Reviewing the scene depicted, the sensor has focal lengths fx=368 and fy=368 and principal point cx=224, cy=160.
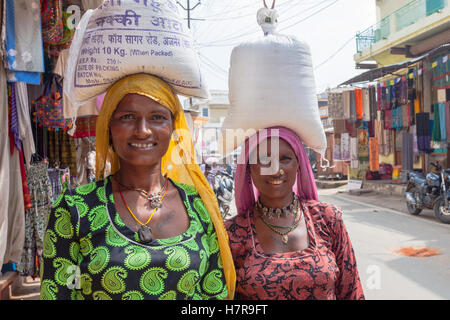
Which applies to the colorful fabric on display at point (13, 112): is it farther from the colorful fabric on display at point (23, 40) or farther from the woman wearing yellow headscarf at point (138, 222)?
the woman wearing yellow headscarf at point (138, 222)

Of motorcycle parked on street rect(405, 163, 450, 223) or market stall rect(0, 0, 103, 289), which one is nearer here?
market stall rect(0, 0, 103, 289)

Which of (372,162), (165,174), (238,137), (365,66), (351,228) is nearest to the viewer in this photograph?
(165,174)

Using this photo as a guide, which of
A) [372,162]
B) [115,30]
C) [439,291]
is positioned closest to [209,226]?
[115,30]

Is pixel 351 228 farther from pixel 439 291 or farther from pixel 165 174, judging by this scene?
pixel 165 174

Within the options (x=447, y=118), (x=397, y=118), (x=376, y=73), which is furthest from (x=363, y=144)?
(x=447, y=118)

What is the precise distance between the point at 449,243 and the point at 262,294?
6213 mm

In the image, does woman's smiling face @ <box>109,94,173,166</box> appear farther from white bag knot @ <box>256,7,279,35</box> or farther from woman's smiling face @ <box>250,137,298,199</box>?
white bag knot @ <box>256,7,279,35</box>

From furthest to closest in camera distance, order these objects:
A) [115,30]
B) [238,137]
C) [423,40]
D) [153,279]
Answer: [423,40], [238,137], [115,30], [153,279]

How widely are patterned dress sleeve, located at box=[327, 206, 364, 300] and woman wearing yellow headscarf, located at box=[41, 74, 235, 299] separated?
596 mm

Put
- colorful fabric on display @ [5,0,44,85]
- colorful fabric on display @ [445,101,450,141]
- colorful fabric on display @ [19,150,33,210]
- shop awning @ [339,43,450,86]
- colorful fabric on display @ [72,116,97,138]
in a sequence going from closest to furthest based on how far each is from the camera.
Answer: colorful fabric on display @ [5,0,44,85]
colorful fabric on display @ [19,150,33,210]
colorful fabric on display @ [72,116,97,138]
colorful fabric on display @ [445,101,450,141]
shop awning @ [339,43,450,86]

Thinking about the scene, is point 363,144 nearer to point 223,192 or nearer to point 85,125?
point 223,192

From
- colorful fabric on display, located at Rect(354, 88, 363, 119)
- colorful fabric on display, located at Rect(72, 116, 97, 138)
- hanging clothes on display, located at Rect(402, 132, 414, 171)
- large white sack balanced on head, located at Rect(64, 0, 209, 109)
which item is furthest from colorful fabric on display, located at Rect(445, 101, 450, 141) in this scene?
large white sack balanced on head, located at Rect(64, 0, 209, 109)

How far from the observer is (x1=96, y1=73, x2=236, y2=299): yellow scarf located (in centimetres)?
162

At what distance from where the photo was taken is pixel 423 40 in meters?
13.2
